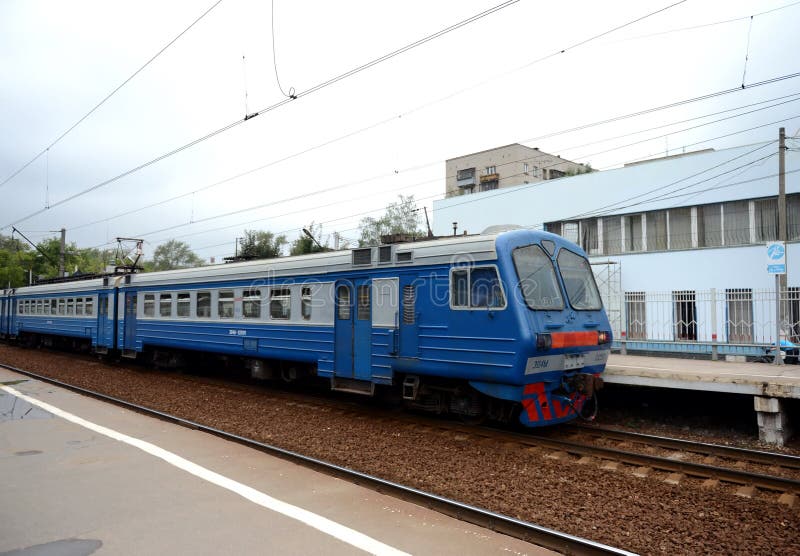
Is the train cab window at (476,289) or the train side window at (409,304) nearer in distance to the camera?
the train cab window at (476,289)

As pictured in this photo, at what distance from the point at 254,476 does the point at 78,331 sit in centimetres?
1870

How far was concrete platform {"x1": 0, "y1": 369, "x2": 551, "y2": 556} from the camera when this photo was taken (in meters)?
4.77

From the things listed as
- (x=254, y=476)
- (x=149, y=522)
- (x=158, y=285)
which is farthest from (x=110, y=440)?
(x=158, y=285)

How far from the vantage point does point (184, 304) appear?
1599 centimetres

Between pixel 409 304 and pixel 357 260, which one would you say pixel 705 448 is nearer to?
pixel 409 304

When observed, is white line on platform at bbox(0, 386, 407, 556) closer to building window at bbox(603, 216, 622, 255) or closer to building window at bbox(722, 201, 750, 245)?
building window at bbox(722, 201, 750, 245)

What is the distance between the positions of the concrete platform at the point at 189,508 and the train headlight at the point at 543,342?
322 centimetres

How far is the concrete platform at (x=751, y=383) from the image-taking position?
847cm

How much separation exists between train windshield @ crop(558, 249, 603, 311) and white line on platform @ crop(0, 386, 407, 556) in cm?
550

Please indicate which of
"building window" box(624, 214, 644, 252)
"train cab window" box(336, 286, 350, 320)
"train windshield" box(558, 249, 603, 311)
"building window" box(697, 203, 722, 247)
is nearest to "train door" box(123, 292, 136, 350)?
"train cab window" box(336, 286, 350, 320)

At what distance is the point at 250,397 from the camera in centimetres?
1280

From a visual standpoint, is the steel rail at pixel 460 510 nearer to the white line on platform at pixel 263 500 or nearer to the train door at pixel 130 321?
the white line on platform at pixel 263 500

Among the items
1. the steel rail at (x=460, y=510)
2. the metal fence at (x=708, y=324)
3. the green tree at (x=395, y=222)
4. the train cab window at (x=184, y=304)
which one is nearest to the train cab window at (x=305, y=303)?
the steel rail at (x=460, y=510)

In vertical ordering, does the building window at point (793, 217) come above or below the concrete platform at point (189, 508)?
above
